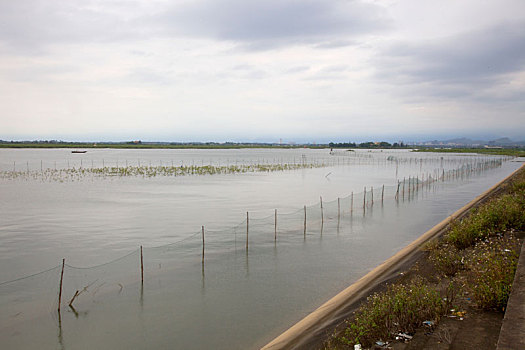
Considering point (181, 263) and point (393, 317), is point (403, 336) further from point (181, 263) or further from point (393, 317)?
point (181, 263)

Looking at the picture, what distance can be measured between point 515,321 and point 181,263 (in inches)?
344

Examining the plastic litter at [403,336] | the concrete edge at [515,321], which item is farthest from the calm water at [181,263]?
the concrete edge at [515,321]

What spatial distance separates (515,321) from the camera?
4.12 metres

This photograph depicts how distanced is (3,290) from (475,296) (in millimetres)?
10231

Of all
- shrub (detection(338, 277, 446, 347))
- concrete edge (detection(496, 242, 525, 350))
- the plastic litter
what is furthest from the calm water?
concrete edge (detection(496, 242, 525, 350))

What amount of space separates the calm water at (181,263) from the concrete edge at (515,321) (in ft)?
14.0

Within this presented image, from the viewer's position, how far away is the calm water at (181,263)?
7598mm

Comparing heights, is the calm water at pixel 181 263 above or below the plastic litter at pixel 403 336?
below

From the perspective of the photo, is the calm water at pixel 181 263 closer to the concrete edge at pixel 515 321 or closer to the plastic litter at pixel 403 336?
the plastic litter at pixel 403 336

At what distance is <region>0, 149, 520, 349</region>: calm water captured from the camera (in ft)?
24.9

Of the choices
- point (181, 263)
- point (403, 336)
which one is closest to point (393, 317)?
point (403, 336)

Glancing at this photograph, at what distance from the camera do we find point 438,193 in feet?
89.9

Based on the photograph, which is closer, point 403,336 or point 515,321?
point 515,321

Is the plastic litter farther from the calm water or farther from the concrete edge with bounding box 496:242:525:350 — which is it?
the calm water
